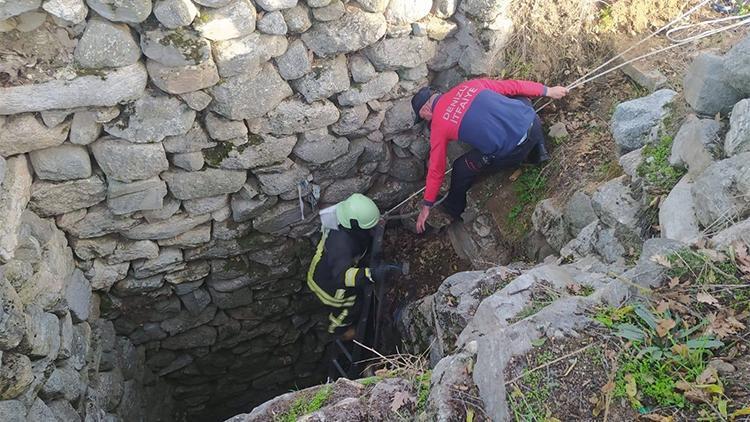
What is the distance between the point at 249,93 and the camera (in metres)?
4.14

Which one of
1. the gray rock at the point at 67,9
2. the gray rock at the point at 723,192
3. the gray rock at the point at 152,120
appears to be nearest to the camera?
the gray rock at the point at 723,192

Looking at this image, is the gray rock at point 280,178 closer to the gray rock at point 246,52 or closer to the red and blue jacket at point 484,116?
the gray rock at point 246,52

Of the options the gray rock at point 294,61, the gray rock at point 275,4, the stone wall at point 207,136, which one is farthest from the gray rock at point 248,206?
the gray rock at point 275,4

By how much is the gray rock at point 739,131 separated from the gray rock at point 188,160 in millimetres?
3140

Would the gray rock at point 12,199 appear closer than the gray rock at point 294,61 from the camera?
Yes

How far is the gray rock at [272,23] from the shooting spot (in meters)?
3.87

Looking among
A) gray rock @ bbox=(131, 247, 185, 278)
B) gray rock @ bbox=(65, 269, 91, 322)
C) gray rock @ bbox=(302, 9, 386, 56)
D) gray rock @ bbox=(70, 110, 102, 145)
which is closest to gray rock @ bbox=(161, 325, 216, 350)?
gray rock @ bbox=(131, 247, 185, 278)

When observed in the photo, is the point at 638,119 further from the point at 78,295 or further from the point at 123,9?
the point at 78,295

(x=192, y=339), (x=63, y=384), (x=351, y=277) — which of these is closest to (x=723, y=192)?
(x=351, y=277)

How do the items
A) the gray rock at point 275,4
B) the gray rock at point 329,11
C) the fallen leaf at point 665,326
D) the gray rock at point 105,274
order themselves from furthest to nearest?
1. the gray rock at point 105,274
2. the gray rock at point 329,11
3. the gray rock at point 275,4
4. the fallen leaf at point 665,326

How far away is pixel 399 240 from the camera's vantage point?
573 centimetres

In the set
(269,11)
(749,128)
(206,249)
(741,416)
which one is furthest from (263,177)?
(741,416)

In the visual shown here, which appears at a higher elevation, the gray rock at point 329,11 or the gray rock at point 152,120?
the gray rock at point 329,11

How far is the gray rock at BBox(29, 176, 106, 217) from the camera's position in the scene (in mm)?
4004
